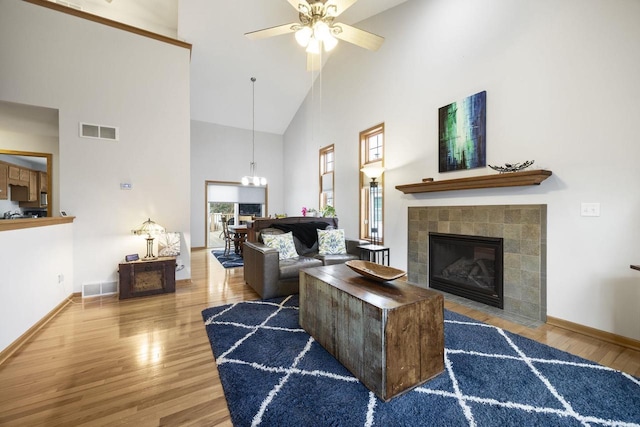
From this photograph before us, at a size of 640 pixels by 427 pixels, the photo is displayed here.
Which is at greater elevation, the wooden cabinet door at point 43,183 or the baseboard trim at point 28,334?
the wooden cabinet door at point 43,183

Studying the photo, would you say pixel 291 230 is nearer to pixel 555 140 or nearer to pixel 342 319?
pixel 342 319

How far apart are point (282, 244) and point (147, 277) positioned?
1.86m

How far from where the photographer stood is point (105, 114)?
3.60 m

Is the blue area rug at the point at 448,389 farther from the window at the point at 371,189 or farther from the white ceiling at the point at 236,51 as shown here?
the white ceiling at the point at 236,51

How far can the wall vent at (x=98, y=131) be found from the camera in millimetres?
3496

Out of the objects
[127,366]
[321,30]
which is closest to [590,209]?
[321,30]

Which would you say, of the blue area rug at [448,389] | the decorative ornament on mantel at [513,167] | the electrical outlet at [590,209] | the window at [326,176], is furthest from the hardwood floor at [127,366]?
the window at [326,176]

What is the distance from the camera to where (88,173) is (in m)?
3.51

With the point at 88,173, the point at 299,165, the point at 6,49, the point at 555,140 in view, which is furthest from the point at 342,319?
the point at 299,165

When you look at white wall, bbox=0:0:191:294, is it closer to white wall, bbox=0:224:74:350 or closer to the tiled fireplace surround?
white wall, bbox=0:224:74:350

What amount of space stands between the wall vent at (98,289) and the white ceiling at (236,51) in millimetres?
4369

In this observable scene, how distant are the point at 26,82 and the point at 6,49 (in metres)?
0.40

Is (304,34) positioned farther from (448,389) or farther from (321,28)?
(448,389)

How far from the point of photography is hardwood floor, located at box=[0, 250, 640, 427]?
4.84ft
